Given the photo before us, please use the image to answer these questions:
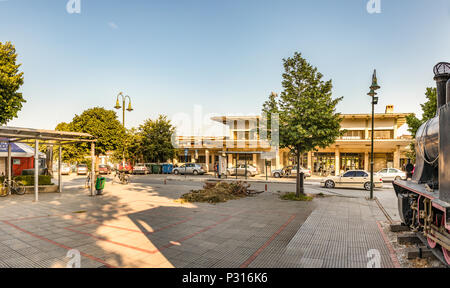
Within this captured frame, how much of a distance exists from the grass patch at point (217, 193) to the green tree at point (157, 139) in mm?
21686

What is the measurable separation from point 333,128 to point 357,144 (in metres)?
22.6

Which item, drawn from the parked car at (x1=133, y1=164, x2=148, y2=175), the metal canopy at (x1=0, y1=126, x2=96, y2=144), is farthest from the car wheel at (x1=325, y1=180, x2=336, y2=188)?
the parked car at (x1=133, y1=164, x2=148, y2=175)

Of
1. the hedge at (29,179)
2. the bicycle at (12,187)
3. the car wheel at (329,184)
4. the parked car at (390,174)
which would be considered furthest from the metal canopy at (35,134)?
the parked car at (390,174)

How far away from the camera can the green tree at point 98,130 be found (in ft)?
71.8

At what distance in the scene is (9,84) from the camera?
47.6 ft

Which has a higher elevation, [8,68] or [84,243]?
[8,68]

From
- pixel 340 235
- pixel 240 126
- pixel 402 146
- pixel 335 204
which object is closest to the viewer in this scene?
pixel 340 235

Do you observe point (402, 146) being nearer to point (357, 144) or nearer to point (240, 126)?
point (357, 144)

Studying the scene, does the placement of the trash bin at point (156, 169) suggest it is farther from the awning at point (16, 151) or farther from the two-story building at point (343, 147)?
the awning at point (16, 151)

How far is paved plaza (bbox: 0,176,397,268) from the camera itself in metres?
5.24

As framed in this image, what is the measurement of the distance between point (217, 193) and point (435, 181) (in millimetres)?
9939
